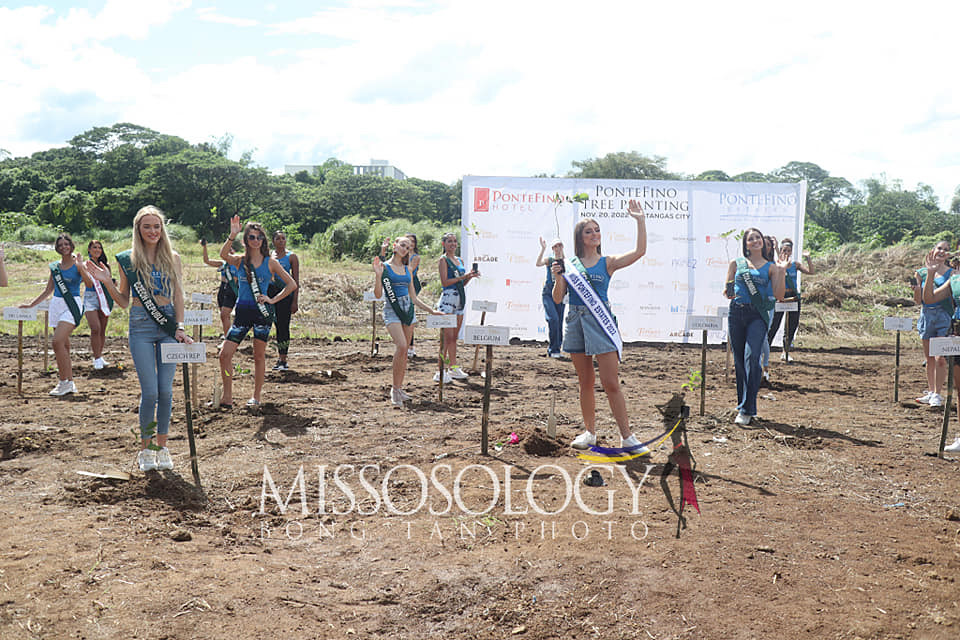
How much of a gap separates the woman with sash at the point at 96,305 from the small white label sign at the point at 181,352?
4418mm

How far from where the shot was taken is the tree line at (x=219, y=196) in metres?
44.5

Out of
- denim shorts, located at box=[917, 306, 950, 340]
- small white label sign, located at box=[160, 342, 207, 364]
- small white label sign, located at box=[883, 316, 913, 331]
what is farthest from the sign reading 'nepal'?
small white label sign, located at box=[160, 342, 207, 364]

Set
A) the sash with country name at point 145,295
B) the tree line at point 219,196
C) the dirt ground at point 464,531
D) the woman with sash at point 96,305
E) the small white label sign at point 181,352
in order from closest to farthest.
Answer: the dirt ground at point 464,531 → the small white label sign at point 181,352 → the sash with country name at point 145,295 → the woman with sash at point 96,305 → the tree line at point 219,196

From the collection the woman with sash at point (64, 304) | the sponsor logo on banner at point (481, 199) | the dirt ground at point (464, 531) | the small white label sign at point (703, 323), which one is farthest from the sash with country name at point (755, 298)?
the sponsor logo on banner at point (481, 199)

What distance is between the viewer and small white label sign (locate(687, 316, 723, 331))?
738cm

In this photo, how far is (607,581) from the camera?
11.7 feet

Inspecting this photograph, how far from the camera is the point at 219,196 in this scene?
4750 cm

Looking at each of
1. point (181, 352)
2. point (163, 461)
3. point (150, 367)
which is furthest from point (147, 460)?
point (181, 352)

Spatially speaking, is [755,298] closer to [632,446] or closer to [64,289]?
[632,446]

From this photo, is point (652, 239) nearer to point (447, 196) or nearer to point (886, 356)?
point (886, 356)

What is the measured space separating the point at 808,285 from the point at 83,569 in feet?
59.4

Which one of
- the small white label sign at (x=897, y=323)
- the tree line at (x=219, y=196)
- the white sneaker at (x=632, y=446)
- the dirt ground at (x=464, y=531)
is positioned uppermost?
the tree line at (x=219, y=196)

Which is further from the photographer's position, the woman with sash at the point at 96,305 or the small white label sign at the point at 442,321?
the woman with sash at the point at 96,305

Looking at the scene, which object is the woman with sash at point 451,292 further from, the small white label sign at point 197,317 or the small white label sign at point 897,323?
the small white label sign at point 897,323
